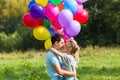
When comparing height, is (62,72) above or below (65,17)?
below

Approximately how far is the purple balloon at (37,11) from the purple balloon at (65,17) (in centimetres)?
37

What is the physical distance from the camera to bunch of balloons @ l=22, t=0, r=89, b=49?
7.41 m

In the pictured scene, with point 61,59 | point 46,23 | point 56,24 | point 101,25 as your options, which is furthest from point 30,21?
point 101,25

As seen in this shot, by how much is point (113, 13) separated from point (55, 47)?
90.7 ft

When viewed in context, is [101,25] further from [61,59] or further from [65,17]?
[61,59]

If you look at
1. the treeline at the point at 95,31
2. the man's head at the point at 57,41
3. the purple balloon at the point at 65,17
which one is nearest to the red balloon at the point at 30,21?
the purple balloon at the point at 65,17

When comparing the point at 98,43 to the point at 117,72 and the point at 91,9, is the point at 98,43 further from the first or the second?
the point at 117,72

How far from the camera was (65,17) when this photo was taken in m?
7.27

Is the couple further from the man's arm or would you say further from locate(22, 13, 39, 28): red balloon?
locate(22, 13, 39, 28): red balloon

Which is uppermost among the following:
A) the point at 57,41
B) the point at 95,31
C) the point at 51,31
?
the point at 57,41

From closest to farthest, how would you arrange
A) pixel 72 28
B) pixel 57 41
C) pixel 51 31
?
1. pixel 57 41
2. pixel 72 28
3. pixel 51 31

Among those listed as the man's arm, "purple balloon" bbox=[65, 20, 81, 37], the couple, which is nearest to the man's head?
the couple

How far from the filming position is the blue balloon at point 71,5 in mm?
7461

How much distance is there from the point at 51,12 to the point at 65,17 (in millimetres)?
275
